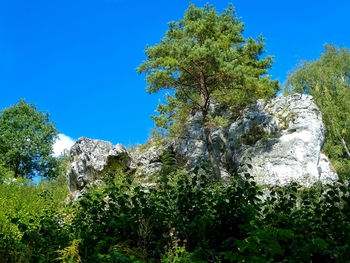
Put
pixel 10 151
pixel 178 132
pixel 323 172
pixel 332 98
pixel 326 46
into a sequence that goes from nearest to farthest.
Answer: pixel 323 172, pixel 178 132, pixel 10 151, pixel 332 98, pixel 326 46

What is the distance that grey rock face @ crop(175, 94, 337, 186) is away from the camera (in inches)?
482

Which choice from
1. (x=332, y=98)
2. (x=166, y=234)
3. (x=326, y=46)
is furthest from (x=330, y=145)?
(x=166, y=234)

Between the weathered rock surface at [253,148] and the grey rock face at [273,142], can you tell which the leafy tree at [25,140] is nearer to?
the weathered rock surface at [253,148]

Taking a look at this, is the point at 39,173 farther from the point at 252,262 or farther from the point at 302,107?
the point at 252,262

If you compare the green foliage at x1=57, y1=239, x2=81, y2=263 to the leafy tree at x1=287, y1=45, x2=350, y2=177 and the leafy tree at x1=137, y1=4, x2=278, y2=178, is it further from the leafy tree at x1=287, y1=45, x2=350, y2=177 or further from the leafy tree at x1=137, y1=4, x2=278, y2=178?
the leafy tree at x1=287, y1=45, x2=350, y2=177

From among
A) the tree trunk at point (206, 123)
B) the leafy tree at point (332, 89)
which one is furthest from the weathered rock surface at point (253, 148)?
the leafy tree at point (332, 89)

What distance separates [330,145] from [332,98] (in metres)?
4.04

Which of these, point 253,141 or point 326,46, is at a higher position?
point 326,46

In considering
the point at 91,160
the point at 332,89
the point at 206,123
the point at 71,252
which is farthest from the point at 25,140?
the point at 332,89

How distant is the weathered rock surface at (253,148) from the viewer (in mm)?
12492

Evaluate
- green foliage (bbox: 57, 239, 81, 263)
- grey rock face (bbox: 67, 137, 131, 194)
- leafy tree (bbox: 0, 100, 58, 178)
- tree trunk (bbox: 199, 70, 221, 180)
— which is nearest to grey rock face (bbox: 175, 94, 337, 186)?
tree trunk (bbox: 199, 70, 221, 180)

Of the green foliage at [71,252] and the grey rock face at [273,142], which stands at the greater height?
the grey rock face at [273,142]

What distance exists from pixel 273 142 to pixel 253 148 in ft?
2.89

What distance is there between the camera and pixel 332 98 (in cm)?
2680
